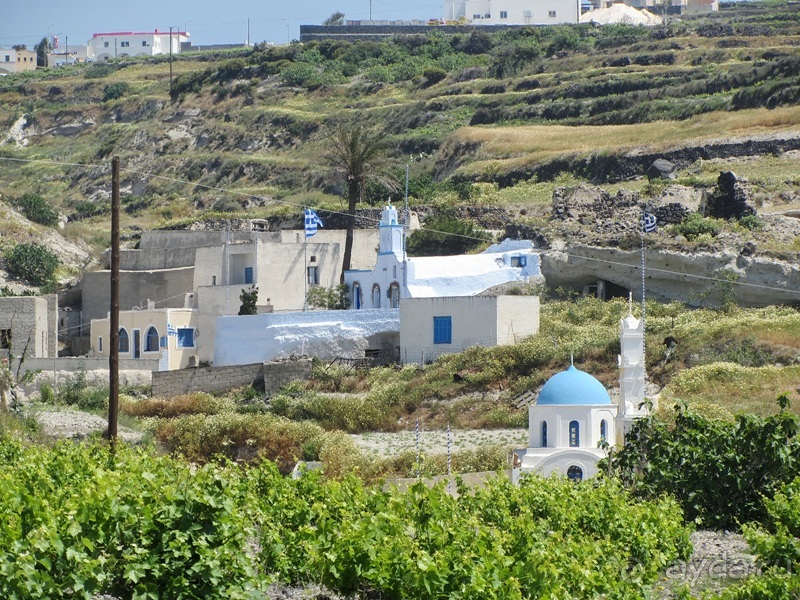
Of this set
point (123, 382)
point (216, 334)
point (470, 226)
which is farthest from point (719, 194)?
point (123, 382)

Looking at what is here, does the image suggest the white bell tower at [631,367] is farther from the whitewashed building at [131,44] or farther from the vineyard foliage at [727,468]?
the whitewashed building at [131,44]

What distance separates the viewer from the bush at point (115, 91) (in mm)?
106188

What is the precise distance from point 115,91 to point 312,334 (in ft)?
218

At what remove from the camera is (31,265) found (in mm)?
55719

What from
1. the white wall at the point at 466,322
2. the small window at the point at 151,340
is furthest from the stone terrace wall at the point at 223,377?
the small window at the point at 151,340

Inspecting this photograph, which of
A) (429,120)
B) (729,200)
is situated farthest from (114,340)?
(429,120)

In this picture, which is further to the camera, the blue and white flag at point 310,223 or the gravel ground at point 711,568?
the blue and white flag at point 310,223

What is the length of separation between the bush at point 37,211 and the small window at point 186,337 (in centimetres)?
1812

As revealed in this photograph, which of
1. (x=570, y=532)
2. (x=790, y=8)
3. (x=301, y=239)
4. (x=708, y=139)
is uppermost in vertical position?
(x=790, y=8)

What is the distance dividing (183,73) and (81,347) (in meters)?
64.1

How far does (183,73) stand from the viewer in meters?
110

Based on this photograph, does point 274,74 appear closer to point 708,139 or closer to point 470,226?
point 708,139

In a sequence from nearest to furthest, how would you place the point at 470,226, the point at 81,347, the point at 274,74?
the point at 81,347, the point at 470,226, the point at 274,74

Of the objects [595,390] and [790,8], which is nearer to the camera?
[595,390]
